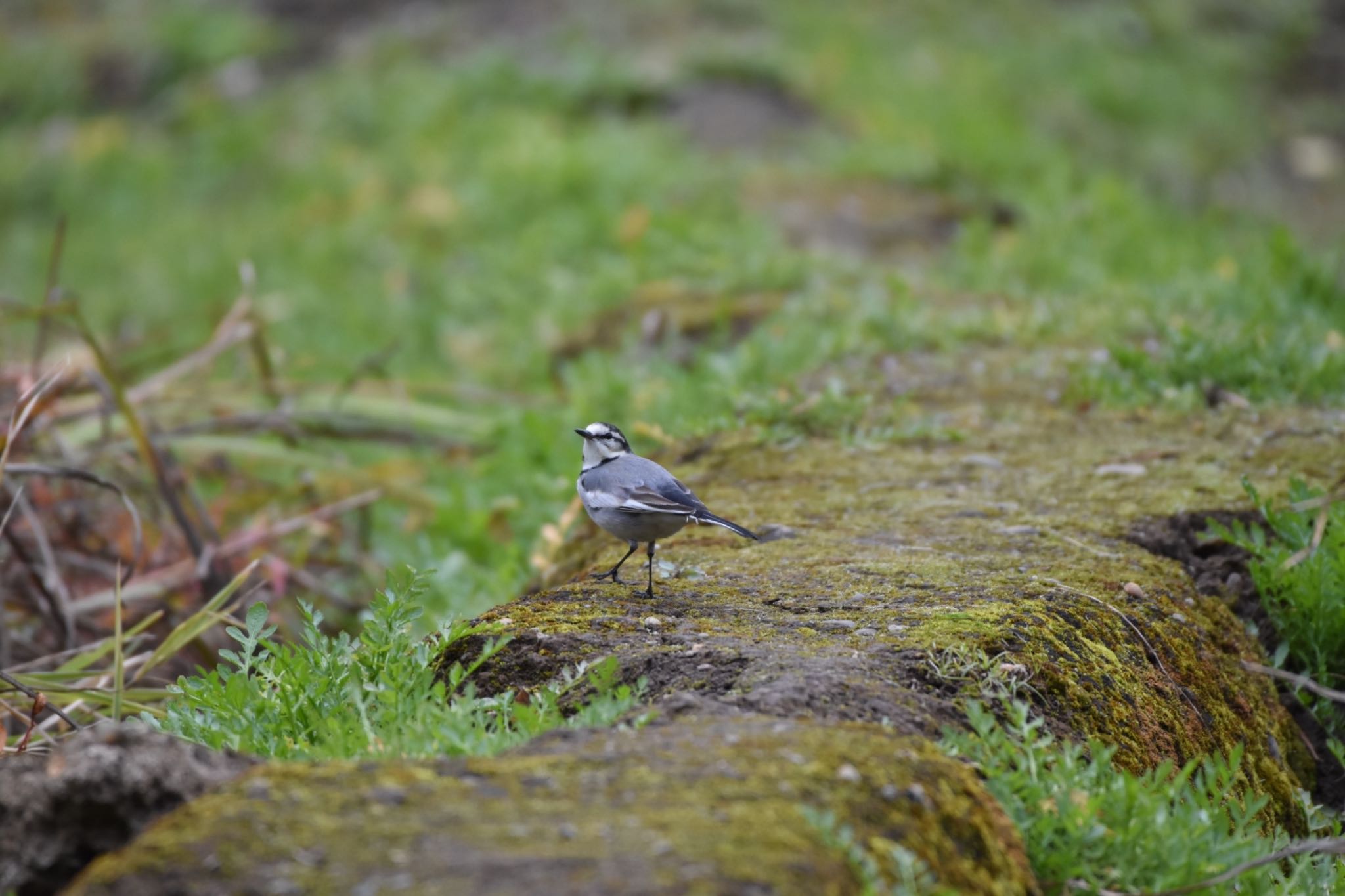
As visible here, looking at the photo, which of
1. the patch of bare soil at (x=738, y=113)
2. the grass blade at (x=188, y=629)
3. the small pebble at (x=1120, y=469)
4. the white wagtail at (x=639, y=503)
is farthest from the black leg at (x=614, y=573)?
the patch of bare soil at (x=738, y=113)

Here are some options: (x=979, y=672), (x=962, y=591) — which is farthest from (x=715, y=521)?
(x=979, y=672)

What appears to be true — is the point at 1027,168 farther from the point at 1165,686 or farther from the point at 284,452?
the point at 1165,686

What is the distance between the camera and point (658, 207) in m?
7.80

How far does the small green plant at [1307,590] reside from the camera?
3162 millimetres

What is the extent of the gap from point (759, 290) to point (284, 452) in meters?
2.62

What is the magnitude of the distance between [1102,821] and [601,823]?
0.86m

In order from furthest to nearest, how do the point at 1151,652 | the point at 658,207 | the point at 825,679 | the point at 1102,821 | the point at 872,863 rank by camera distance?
the point at 658,207, the point at 1151,652, the point at 825,679, the point at 1102,821, the point at 872,863

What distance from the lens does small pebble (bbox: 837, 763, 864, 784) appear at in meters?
1.96

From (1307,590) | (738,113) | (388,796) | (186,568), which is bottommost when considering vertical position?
(186,568)

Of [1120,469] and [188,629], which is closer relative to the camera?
[188,629]

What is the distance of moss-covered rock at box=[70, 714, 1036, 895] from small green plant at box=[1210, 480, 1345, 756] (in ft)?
4.77

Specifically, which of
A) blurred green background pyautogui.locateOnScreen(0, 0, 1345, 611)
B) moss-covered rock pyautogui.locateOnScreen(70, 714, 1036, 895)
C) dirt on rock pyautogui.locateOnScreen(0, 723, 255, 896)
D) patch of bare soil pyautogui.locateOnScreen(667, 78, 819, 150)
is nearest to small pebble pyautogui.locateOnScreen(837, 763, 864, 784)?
moss-covered rock pyautogui.locateOnScreen(70, 714, 1036, 895)

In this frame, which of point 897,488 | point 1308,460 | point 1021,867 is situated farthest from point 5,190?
point 1021,867

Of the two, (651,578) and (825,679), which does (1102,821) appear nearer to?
(825,679)
